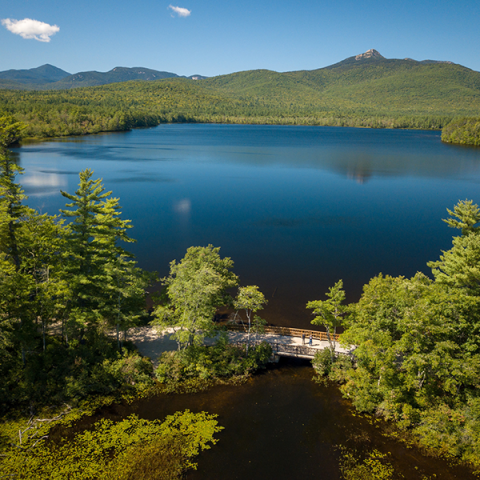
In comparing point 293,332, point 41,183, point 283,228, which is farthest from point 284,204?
point 41,183

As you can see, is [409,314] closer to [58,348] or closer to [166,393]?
[166,393]

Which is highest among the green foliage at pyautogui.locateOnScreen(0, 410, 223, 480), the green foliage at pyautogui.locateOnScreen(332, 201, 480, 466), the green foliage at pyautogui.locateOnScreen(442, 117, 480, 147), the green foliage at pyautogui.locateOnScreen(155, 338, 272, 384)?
the green foliage at pyautogui.locateOnScreen(442, 117, 480, 147)

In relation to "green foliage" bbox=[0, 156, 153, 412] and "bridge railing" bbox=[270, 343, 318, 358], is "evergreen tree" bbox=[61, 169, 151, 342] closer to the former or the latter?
"green foliage" bbox=[0, 156, 153, 412]

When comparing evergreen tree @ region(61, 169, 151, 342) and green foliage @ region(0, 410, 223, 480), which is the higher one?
evergreen tree @ region(61, 169, 151, 342)

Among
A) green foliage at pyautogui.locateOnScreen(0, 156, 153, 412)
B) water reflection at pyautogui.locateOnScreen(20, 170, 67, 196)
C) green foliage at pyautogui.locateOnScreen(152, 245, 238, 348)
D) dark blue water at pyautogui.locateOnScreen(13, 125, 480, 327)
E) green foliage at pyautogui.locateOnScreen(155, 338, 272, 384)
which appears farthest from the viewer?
water reflection at pyautogui.locateOnScreen(20, 170, 67, 196)

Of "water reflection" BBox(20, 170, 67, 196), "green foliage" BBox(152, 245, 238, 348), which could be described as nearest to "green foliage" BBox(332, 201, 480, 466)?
"green foliage" BBox(152, 245, 238, 348)

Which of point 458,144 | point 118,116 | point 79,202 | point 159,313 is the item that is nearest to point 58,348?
point 159,313

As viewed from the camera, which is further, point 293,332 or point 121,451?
point 293,332

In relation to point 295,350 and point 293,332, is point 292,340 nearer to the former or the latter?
point 293,332
